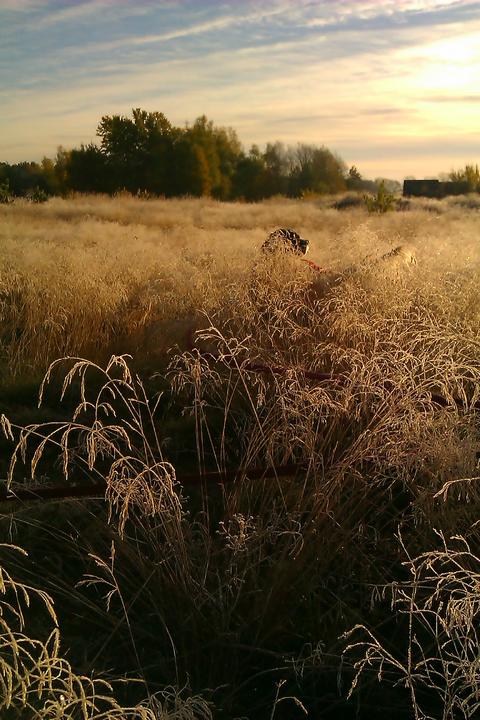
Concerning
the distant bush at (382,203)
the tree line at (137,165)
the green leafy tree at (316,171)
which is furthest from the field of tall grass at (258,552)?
the green leafy tree at (316,171)

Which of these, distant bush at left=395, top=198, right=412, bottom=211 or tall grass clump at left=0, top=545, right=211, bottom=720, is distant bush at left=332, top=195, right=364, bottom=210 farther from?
tall grass clump at left=0, top=545, right=211, bottom=720

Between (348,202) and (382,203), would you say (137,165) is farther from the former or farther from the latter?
(382,203)

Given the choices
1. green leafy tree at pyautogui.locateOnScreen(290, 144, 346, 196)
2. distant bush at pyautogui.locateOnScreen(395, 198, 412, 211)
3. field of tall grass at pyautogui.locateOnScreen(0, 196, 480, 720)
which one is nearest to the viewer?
field of tall grass at pyautogui.locateOnScreen(0, 196, 480, 720)

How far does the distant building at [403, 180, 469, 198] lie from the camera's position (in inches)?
1427

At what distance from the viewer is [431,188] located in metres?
37.8

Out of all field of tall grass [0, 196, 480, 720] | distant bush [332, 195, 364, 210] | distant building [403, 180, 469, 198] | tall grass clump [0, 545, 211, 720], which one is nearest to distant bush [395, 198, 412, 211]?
distant bush [332, 195, 364, 210]

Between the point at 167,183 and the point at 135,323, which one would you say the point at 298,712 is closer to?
the point at 135,323

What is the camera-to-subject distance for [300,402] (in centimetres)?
269

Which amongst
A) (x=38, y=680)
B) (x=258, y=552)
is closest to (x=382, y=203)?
(x=258, y=552)

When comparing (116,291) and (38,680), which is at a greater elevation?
(116,291)

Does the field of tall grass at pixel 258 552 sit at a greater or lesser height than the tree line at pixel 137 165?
lesser

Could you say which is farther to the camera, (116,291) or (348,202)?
(348,202)

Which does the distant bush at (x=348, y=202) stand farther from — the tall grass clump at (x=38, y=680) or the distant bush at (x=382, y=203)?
the tall grass clump at (x=38, y=680)

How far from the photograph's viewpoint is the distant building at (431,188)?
36250 millimetres
